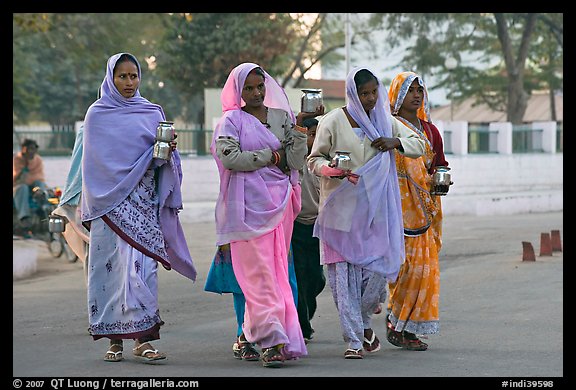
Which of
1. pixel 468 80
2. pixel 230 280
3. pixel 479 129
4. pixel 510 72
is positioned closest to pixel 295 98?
pixel 479 129

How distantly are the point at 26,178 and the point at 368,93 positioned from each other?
9838 mm

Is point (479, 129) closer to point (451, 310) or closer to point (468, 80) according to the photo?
point (468, 80)

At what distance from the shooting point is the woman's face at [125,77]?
805 cm

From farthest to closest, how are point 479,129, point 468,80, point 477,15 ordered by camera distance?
point 468,80 → point 477,15 → point 479,129

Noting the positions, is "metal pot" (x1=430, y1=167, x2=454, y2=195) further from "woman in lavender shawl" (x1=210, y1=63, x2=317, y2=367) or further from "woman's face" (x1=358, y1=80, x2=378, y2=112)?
"woman in lavender shawl" (x1=210, y1=63, x2=317, y2=367)

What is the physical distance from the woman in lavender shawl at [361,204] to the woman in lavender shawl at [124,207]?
1.08 metres

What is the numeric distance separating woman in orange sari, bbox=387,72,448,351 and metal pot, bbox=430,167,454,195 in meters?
0.07

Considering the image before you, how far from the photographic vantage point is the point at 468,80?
1768 inches

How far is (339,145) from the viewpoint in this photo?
8.15 m

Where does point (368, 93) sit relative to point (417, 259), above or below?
above

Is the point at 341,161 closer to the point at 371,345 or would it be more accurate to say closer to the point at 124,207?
the point at 371,345

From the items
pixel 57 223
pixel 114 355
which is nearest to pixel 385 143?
pixel 114 355

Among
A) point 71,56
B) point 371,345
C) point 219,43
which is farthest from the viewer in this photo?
point 71,56
